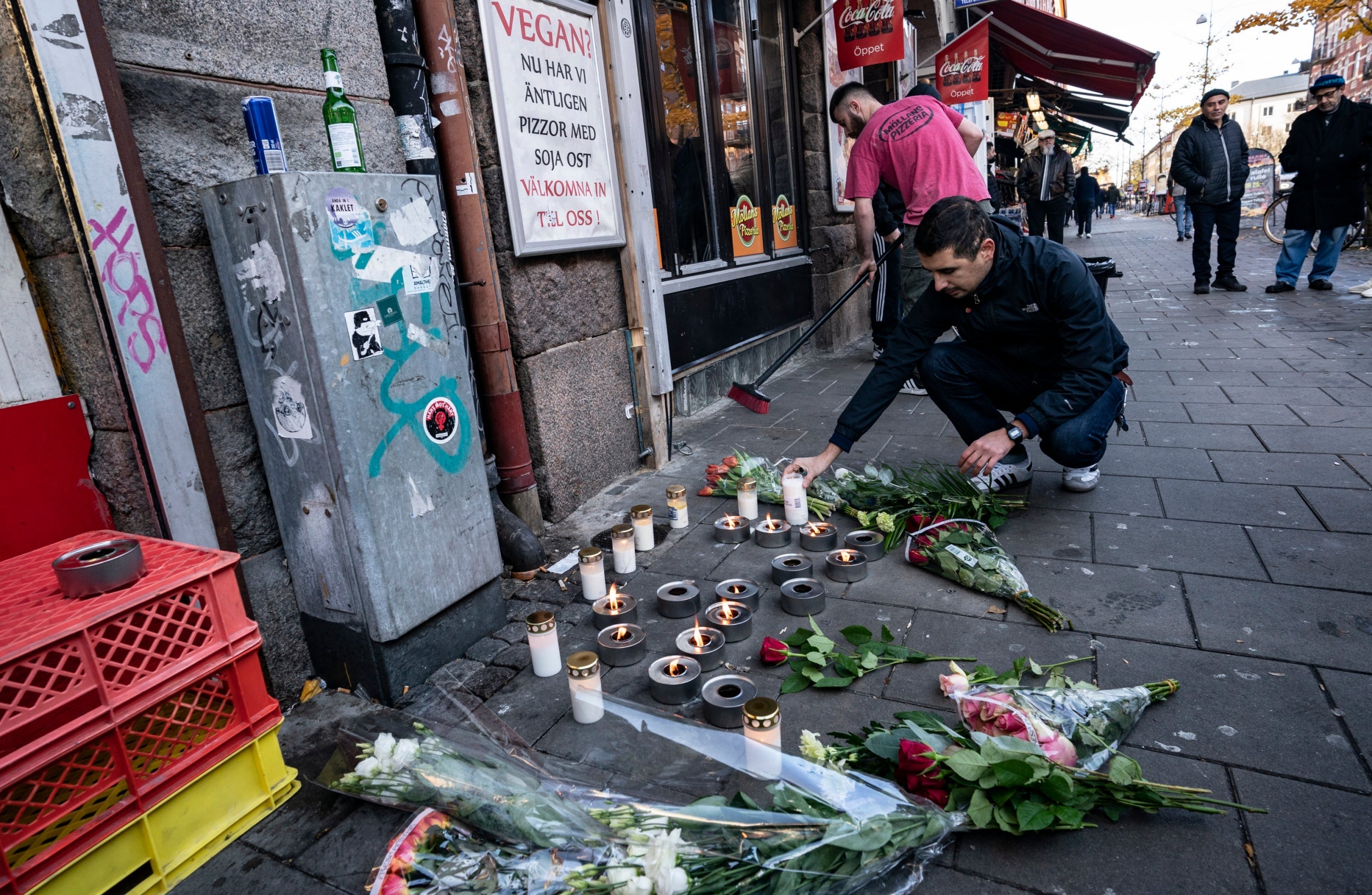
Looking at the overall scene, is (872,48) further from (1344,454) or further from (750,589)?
(750,589)

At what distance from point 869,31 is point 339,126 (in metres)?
6.56

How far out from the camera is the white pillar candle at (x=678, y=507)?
12.3 ft

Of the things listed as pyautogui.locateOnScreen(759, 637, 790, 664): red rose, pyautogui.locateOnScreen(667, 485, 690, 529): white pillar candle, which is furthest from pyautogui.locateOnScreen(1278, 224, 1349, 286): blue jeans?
pyautogui.locateOnScreen(759, 637, 790, 664): red rose

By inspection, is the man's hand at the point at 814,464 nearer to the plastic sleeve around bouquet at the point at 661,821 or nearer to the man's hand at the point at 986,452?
the man's hand at the point at 986,452

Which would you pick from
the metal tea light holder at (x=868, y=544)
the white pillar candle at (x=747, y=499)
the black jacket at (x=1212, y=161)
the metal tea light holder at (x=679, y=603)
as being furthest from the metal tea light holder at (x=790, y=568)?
the black jacket at (x=1212, y=161)

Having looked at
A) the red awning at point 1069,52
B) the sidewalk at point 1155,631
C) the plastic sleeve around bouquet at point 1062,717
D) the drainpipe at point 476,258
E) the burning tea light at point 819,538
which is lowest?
the sidewalk at point 1155,631

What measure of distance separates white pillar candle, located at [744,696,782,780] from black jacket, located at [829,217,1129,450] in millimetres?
1805

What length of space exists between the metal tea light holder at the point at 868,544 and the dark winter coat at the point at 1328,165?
7898 mm

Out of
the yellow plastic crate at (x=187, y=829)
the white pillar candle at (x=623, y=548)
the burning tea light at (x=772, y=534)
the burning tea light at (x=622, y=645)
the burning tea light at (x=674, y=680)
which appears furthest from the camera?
the burning tea light at (x=772, y=534)

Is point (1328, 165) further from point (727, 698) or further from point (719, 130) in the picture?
point (727, 698)

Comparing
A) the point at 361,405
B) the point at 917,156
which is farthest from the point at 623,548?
the point at 917,156

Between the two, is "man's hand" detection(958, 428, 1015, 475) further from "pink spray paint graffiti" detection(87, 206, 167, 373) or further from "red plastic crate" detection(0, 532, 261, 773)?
"pink spray paint graffiti" detection(87, 206, 167, 373)

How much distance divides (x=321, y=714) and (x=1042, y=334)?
10.8 ft

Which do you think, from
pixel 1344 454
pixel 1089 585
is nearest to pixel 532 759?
pixel 1089 585
